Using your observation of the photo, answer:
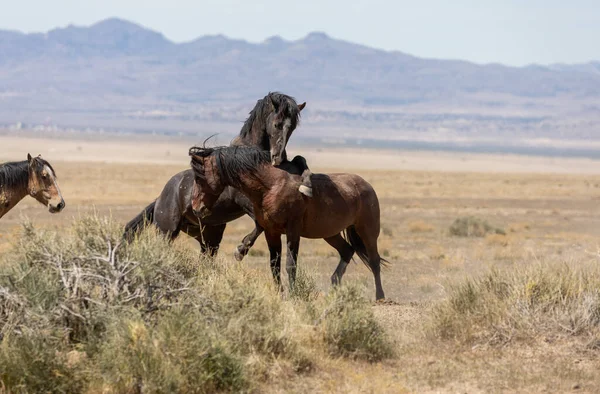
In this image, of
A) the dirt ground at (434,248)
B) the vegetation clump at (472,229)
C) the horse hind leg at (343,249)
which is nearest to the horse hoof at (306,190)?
the dirt ground at (434,248)

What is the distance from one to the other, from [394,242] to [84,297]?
54.4 ft

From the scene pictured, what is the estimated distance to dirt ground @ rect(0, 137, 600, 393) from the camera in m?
7.91

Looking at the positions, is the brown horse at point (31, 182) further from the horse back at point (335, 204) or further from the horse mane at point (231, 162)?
the horse back at point (335, 204)

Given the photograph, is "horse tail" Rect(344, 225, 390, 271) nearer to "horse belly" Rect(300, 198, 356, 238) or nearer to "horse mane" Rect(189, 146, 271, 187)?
"horse belly" Rect(300, 198, 356, 238)

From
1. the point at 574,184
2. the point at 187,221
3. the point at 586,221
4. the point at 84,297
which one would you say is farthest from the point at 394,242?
the point at 574,184

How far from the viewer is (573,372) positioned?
8.12 metres

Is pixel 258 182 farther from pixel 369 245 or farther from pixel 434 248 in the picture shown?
pixel 434 248

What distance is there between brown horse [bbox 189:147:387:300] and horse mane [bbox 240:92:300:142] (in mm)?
806

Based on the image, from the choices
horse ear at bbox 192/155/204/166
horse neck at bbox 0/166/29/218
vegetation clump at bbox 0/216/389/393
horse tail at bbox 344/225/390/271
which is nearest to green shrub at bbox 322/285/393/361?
vegetation clump at bbox 0/216/389/393

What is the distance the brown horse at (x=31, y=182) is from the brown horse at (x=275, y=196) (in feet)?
5.64

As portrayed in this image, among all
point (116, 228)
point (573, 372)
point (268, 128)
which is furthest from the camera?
point (268, 128)

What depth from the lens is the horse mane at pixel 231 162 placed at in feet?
32.8

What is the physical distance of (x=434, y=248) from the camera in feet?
71.9

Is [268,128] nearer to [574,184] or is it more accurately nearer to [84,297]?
[84,297]
